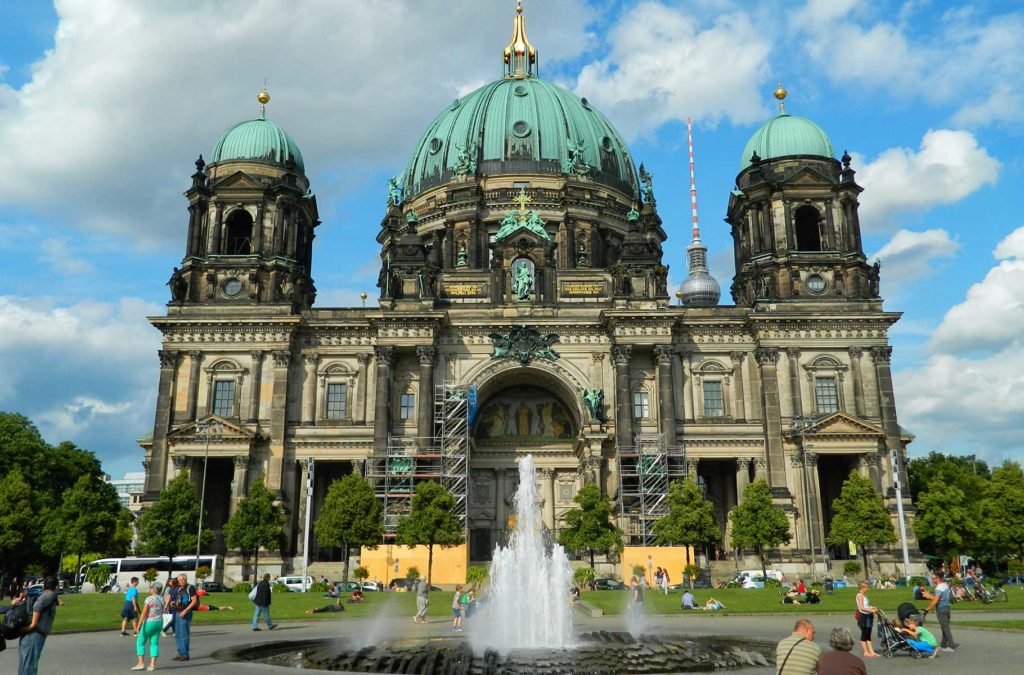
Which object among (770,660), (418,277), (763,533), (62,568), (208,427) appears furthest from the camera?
(62,568)

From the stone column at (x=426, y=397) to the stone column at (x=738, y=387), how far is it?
19.8m

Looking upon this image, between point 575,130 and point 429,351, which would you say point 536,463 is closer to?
point 429,351

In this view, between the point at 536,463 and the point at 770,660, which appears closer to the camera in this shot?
the point at 770,660

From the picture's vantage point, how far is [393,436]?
57.2 m

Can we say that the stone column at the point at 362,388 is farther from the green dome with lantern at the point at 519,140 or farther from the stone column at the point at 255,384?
the green dome with lantern at the point at 519,140

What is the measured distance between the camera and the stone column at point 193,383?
57500 millimetres

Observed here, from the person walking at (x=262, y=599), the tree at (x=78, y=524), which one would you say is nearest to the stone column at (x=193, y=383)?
the tree at (x=78, y=524)

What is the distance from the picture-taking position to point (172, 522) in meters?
50.4

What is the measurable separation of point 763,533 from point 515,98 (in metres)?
44.3

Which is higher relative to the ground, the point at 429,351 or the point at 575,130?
the point at 575,130

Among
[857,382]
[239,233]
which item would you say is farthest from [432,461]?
[857,382]

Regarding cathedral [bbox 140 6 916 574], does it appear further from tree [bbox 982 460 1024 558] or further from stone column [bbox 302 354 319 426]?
tree [bbox 982 460 1024 558]

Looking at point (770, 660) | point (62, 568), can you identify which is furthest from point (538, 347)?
point (62, 568)

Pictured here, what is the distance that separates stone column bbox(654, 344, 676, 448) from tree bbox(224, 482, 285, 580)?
24237 millimetres
